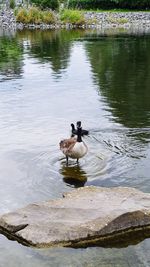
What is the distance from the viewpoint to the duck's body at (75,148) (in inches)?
570

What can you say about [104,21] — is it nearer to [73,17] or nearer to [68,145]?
[73,17]

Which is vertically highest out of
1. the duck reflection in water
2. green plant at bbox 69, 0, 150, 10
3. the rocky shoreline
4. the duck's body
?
green plant at bbox 69, 0, 150, 10

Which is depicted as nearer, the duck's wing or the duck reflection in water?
the duck reflection in water

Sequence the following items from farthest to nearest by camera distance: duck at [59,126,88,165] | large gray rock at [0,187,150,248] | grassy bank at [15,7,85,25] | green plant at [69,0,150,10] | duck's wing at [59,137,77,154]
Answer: green plant at [69,0,150,10] < grassy bank at [15,7,85,25] < duck's wing at [59,137,77,154] < duck at [59,126,88,165] < large gray rock at [0,187,150,248]

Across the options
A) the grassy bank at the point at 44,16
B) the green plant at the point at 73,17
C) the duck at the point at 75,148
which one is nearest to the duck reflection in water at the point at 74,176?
the duck at the point at 75,148

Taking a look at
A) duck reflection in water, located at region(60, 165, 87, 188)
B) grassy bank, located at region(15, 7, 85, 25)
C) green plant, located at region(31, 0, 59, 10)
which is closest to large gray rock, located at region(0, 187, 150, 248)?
duck reflection in water, located at region(60, 165, 87, 188)

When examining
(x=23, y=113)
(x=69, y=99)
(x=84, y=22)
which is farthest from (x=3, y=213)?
(x=84, y=22)

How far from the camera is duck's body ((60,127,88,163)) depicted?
47.5 feet

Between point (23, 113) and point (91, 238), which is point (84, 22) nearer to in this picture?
point (23, 113)

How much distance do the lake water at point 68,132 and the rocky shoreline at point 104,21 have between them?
34892 millimetres

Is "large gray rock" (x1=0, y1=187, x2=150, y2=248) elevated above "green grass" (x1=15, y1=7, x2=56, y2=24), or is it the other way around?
"green grass" (x1=15, y1=7, x2=56, y2=24)

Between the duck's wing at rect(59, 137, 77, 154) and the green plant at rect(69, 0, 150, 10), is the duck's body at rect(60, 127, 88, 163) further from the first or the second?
the green plant at rect(69, 0, 150, 10)

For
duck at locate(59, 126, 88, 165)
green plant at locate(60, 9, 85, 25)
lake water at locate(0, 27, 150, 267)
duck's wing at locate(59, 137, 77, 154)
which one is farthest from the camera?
green plant at locate(60, 9, 85, 25)

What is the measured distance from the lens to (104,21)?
7638cm
